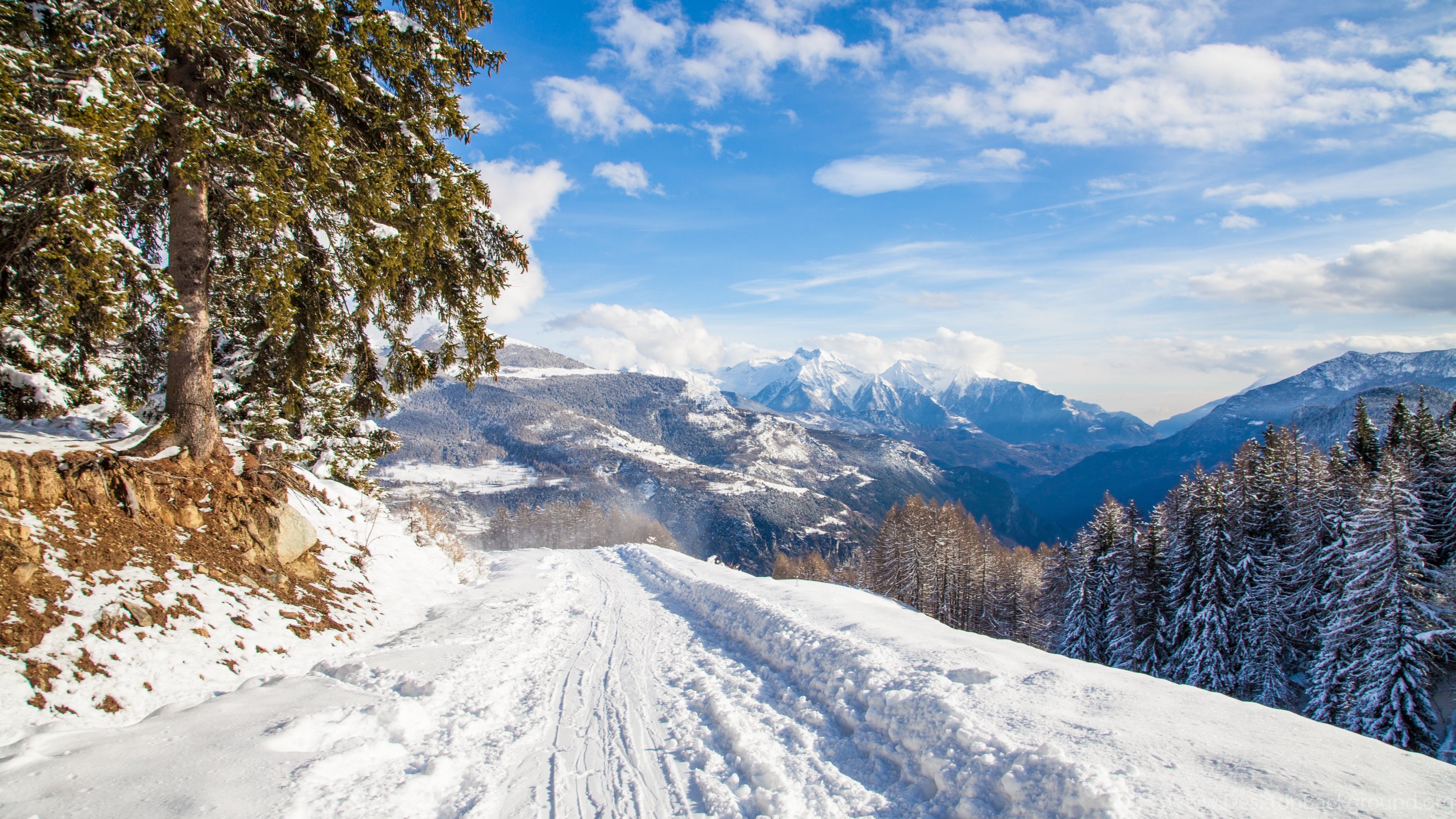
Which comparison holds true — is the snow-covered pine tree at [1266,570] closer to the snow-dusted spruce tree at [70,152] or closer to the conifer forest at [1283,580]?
the conifer forest at [1283,580]

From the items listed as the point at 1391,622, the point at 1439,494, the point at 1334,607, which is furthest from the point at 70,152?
the point at 1439,494

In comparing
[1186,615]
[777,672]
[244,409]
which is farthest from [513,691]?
[1186,615]

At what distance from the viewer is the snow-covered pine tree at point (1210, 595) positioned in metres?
27.8

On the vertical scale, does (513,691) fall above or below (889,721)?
below

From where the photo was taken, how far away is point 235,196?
6199 mm

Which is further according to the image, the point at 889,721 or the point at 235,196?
the point at 235,196

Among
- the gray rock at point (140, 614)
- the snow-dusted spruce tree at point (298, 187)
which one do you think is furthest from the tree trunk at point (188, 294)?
the gray rock at point (140, 614)

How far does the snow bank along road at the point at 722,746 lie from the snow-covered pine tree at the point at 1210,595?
28384 millimetres

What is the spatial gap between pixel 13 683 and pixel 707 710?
589 centimetres

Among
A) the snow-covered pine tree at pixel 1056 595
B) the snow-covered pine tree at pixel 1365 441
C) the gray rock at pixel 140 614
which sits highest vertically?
the snow-covered pine tree at pixel 1365 441

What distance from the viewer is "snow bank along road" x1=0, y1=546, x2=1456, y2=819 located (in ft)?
12.9

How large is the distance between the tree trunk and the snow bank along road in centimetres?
431

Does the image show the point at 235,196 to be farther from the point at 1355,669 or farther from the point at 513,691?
the point at 1355,669

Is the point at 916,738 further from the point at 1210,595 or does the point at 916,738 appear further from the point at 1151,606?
the point at 1151,606
